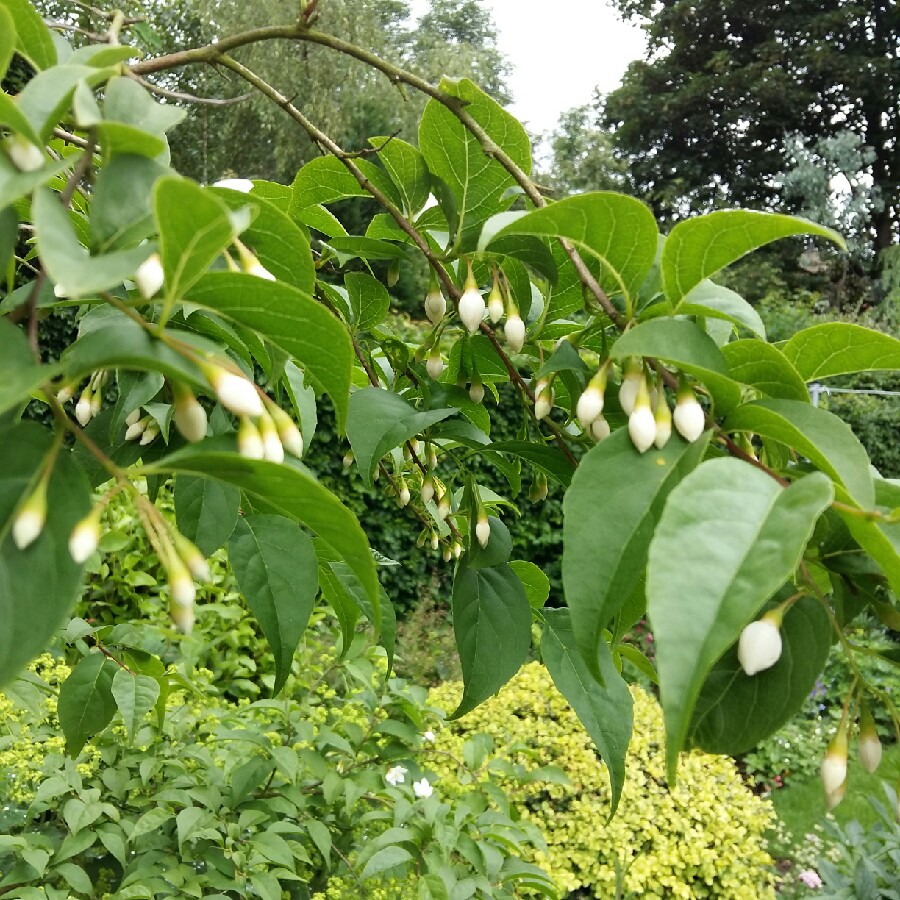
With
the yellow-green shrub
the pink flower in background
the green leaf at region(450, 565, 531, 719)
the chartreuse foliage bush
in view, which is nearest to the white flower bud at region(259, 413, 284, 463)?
the chartreuse foliage bush

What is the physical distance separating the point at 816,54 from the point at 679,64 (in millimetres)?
2966

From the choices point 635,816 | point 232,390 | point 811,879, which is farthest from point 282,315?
point 811,879

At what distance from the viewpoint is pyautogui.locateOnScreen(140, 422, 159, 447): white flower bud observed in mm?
638

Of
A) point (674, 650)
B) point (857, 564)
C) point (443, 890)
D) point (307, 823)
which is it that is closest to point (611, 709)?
point (857, 564)

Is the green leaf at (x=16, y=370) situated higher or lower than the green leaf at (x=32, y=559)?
higher

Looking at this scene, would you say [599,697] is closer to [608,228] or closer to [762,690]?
[762,690]

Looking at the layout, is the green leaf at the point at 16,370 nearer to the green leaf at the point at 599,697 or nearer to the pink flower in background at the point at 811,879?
the green leaf at the point at 599,697

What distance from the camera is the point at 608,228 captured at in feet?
1.50

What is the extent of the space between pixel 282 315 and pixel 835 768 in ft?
1.37

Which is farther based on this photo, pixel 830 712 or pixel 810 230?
pixel 830 712

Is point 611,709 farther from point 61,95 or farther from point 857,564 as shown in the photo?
point 61,95

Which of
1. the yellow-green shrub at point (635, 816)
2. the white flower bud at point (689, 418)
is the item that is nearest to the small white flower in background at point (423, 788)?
the yellow-green shrub at point (635, 816)

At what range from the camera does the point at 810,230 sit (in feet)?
1.31

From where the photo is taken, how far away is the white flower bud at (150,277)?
0.37m
